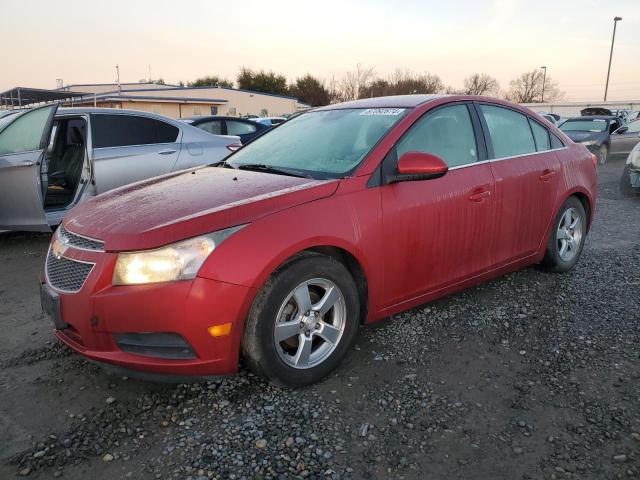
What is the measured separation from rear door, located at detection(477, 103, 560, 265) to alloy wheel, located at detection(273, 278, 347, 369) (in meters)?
1.60

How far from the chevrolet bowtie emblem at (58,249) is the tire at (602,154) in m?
15.3

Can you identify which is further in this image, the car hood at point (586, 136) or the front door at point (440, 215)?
the car hood at point (586, 136)

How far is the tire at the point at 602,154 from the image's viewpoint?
14797 mm

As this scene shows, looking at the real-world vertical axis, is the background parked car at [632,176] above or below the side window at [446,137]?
below

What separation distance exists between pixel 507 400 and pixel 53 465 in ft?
7.32

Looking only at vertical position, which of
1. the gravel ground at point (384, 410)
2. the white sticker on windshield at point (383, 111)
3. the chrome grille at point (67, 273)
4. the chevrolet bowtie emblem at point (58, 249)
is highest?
the white sticker on windshield at point (383, 111)

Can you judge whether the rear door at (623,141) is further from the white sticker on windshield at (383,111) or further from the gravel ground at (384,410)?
the white sticker on windshield at (383,111)

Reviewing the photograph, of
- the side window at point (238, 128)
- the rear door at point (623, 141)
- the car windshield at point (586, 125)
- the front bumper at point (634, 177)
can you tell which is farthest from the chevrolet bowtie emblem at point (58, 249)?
the rear door at point (623, 141)

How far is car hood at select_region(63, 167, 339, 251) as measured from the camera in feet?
8.20

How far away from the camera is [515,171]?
155 inches

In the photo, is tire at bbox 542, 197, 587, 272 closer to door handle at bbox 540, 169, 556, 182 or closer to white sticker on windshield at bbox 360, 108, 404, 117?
door handle at bbox 540, 169, 556, 182

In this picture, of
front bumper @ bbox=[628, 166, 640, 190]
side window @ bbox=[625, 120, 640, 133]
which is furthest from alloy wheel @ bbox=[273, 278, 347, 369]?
side window @ bbox=[625, 120, 640, 133]

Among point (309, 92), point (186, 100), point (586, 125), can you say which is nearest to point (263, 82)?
point (309, 92)

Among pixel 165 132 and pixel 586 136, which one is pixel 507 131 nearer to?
pixel 165 132
